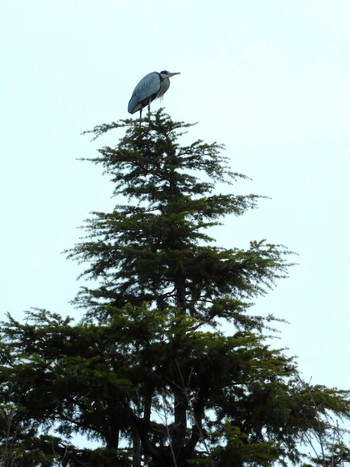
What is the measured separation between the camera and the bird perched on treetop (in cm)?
1675

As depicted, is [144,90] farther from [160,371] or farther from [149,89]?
[160,371]

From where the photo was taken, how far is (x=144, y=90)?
55.1 ft

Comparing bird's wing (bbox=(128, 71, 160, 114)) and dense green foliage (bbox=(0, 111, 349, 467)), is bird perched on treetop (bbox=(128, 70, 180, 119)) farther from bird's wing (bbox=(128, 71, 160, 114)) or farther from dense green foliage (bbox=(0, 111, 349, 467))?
dense green foliage (bbox=(0, 111, 349, 467))

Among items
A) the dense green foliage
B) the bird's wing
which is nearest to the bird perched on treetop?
the bird's wing

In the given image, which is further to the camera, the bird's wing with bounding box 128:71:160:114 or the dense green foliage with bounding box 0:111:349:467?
the bird's wing with bounding box 128:71:160:114

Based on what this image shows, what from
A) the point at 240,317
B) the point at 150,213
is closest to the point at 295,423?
the point at 240,317

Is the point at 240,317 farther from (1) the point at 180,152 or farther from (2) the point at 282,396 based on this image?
(1) the point at 180,152

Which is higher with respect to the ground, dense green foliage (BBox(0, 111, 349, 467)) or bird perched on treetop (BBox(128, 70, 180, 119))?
bird perched on treetop (BBox(128, 70, 180, 119))

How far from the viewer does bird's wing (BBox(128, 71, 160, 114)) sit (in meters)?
16.7

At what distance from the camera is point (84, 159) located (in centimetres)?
1452

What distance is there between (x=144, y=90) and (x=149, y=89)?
5.7 inches

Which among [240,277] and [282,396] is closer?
[282,396]

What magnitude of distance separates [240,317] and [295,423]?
3012 millimetres

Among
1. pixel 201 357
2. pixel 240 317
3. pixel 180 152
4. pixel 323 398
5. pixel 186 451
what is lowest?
pixel 186 451
